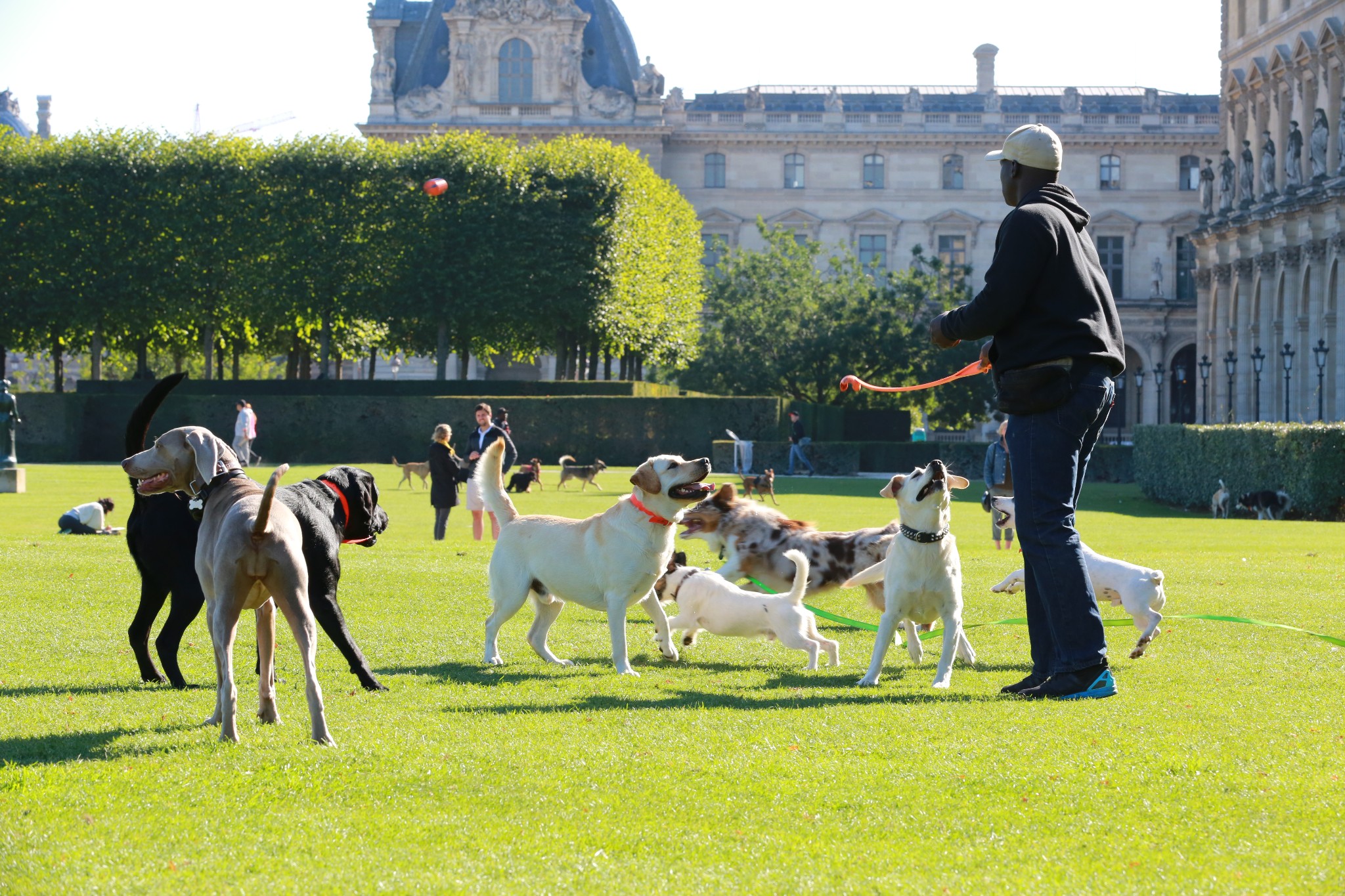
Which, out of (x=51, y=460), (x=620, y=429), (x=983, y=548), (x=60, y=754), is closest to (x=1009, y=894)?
(x=60, y=754)

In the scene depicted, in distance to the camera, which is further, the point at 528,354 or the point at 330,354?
the point at 330,354

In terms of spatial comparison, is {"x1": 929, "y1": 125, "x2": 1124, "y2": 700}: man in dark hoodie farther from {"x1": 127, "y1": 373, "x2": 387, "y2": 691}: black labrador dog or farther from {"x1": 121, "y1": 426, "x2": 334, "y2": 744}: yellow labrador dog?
{"x1": 121, "y1": 426, "x2": 334, "y2": 744}: yellow labrador dog

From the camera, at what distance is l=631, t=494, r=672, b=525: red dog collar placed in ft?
26.5

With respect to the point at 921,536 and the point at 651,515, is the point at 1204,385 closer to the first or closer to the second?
the point at 921,536

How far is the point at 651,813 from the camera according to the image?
492 centimetres

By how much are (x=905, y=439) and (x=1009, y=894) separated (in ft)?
168

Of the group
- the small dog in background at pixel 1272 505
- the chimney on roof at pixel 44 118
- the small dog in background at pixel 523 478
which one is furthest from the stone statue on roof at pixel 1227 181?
the chimney on roof at pixel 44 118

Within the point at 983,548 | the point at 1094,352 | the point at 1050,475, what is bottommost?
the point at 983,548

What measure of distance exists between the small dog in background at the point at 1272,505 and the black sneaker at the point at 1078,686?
22.0 meters

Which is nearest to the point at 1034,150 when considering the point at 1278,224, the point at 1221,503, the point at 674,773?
the point at 674,773

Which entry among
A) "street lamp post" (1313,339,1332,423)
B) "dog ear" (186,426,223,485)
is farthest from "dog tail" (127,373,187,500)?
"street lamp post" (1313,339,1332,423)

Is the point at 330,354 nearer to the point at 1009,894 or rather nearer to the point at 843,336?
the point at 843,336

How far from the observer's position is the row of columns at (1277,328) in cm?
5191

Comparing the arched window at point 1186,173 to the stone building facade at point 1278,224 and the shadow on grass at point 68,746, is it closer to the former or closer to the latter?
the stone building facade at point 1278,224
